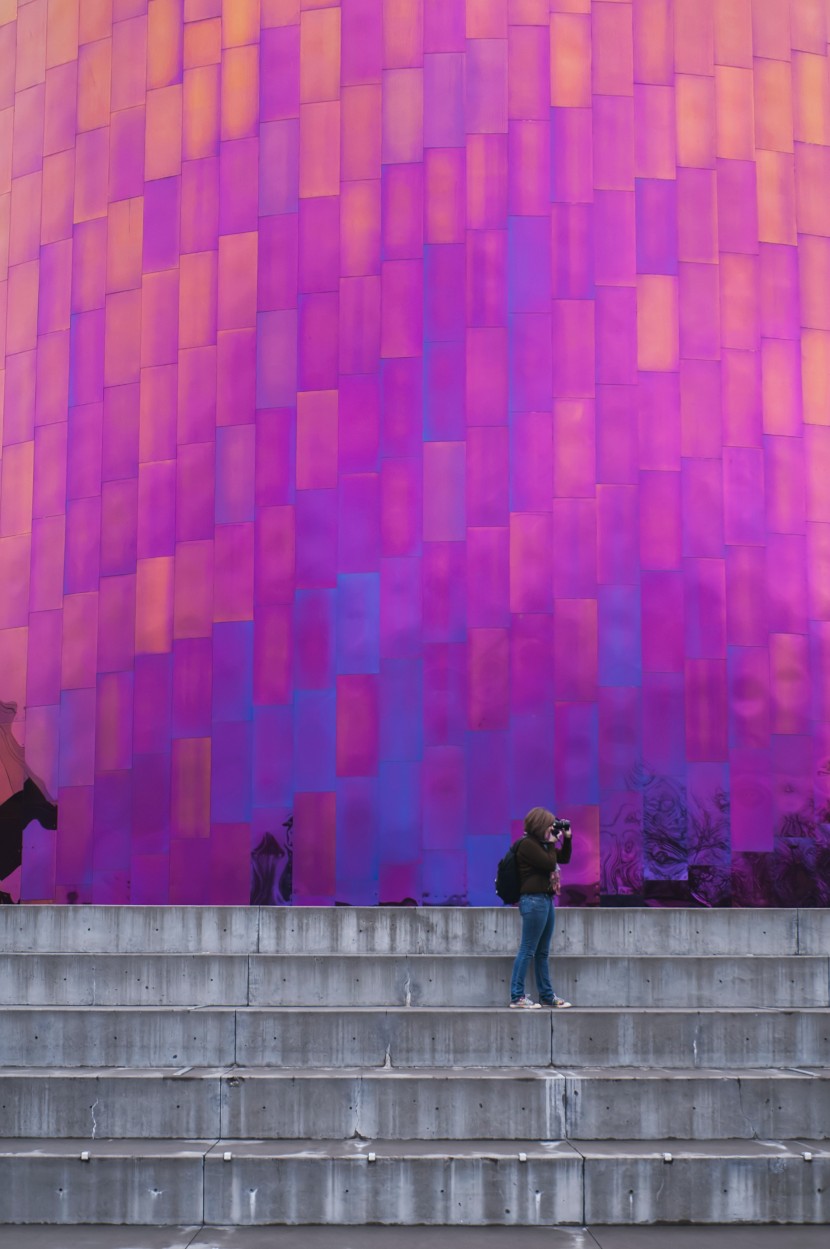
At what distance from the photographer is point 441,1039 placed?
1042 centimetres

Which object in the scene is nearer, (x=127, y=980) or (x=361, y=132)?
(x=127, y=980)

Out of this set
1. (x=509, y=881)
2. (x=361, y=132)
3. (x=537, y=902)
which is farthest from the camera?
(x=361, y=132)

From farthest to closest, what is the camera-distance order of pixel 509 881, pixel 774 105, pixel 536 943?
1. pixel 774 105
2. pixel 509 881
3. pixel 536 943

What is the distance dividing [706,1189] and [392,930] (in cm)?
425

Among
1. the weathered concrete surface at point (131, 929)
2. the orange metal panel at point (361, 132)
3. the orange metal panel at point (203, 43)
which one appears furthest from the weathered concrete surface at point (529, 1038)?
the orange metal panel at point (203, 43)

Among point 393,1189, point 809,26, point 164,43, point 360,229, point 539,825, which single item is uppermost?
point 809,26

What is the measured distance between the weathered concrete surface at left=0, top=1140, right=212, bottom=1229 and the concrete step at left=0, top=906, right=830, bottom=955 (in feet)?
12.3

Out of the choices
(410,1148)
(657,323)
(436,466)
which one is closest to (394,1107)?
(410,1148)

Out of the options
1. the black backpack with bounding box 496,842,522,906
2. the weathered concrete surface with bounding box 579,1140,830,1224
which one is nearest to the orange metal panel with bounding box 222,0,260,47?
the black backpack with bounding box 496,842,522,906

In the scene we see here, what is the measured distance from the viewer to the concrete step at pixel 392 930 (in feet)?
40.4

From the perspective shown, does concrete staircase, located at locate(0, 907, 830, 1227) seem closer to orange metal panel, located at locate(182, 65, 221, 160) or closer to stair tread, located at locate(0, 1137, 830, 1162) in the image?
stair tread, located at locate(0, 1137, 830, 1162)

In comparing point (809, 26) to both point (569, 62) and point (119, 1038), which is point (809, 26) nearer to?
point (569, 62)

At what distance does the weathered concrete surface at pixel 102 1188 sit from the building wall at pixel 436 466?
6.84 metres

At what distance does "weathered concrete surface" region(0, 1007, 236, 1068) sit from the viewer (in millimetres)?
10461
